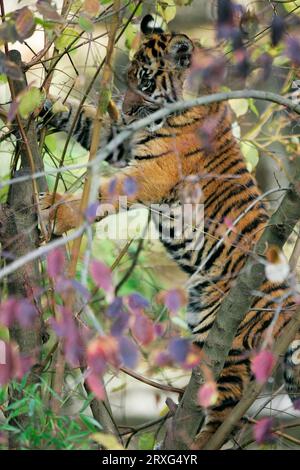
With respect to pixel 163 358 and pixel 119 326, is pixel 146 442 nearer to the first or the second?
pixel 163 358

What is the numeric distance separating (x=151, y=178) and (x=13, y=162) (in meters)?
0.96

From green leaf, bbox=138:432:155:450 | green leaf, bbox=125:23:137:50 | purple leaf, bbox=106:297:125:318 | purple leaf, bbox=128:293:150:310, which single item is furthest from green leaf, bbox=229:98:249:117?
purple leaf, bbox=106:297:125:318

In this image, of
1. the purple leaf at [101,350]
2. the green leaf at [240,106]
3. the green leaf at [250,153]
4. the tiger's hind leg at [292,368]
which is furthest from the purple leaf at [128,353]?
the green leaf at [250,153]

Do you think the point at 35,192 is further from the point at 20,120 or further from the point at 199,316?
the point at 199,316

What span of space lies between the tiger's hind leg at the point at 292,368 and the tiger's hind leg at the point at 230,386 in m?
0.20

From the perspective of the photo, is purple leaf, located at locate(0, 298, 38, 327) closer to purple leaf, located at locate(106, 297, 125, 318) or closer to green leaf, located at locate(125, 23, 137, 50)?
purple leaf, located at locate(106, 297, 125, 318)

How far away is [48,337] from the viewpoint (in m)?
2.93

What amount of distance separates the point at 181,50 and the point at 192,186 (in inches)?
37.6

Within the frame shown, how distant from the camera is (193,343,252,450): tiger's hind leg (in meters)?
3.35

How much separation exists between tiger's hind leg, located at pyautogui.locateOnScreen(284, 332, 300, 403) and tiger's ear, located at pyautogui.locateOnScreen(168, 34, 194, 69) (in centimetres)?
152

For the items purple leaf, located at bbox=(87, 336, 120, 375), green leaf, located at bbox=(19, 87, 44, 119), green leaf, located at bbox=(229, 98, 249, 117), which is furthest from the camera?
green leaf, located at bbox=(229, 98, 249, 117)

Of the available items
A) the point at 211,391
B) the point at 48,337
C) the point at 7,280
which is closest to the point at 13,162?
the point at 7,280

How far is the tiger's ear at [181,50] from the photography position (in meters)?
3.85

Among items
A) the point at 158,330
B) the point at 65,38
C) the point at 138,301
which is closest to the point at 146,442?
the point at 158,330
